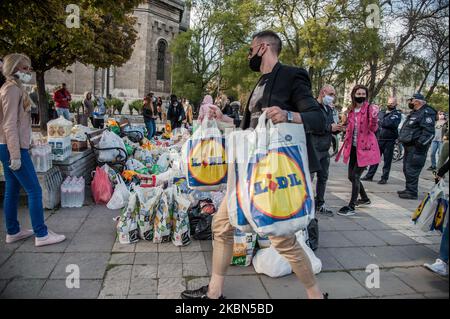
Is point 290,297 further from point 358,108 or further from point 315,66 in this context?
point 315,66

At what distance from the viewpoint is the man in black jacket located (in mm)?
2529

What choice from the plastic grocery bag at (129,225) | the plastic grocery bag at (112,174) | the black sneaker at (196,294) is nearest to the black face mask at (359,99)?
the plastic grocery bag at (129,225)

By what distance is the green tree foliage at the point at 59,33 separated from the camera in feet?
19.9

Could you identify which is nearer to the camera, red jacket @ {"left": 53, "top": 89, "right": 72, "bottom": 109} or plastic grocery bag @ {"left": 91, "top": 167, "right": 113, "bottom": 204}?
plastic grocery bag @ {"left": 91, "top": 167, "right": 113, "bottom": 204}

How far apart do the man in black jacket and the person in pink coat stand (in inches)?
128

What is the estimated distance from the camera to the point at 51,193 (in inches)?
206

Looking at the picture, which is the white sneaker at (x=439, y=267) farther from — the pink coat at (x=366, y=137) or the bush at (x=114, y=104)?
the bush at (x=114, y=104)

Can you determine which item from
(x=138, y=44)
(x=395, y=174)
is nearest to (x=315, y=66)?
(x=395, y=174)

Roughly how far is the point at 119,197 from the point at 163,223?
171 centimetres

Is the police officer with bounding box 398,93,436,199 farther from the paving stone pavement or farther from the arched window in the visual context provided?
the arched window

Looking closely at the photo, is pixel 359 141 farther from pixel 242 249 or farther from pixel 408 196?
pixel 242 249

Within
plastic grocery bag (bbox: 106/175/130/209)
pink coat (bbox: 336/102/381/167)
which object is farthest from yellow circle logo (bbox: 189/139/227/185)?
pink coat (bbox: 336/102/381/167)

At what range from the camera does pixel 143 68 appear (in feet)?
116

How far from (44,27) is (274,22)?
16.4 m
